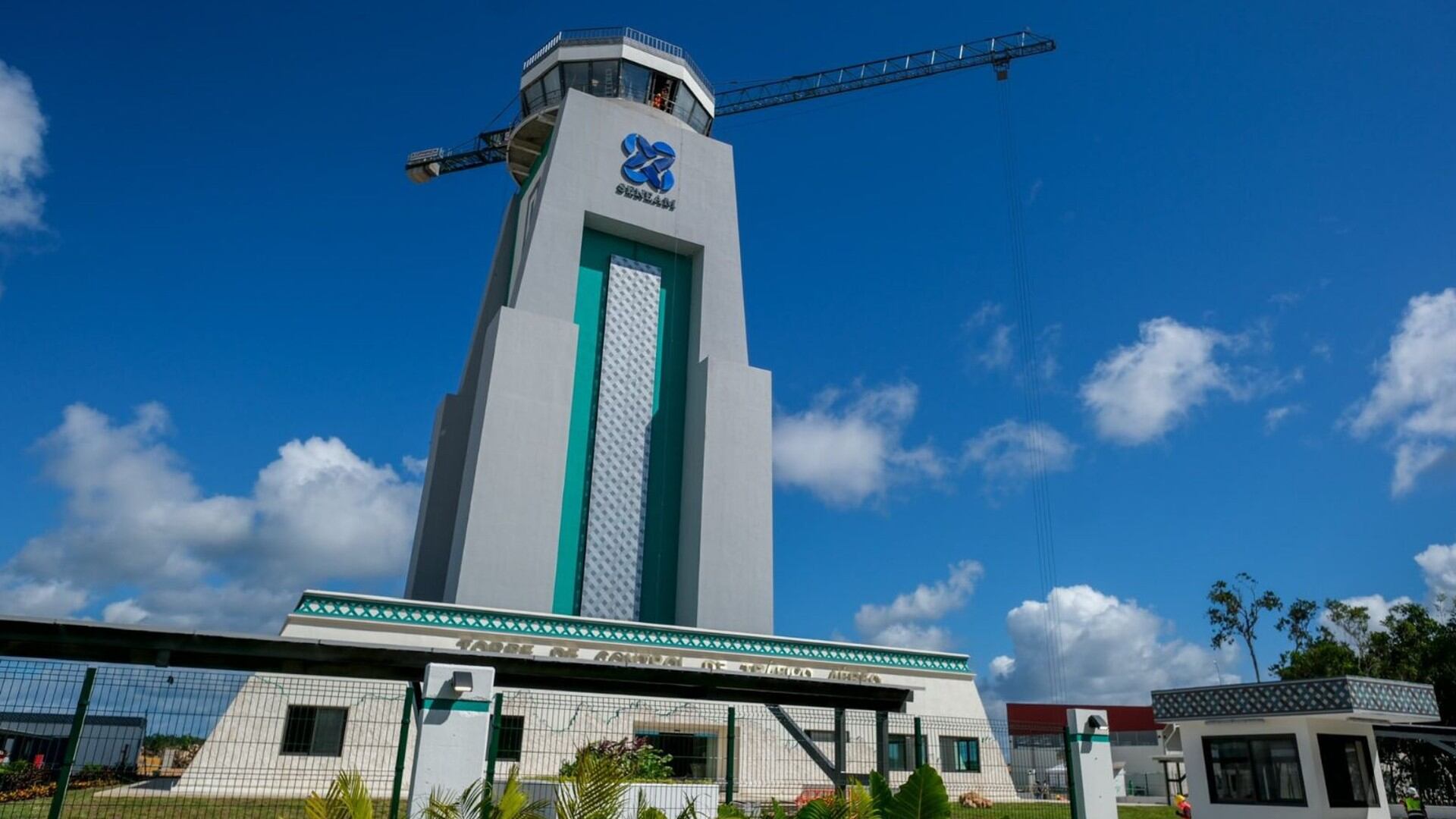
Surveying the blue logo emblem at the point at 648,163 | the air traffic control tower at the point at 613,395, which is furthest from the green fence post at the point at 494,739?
the blue logo emblem at the point at 648,163

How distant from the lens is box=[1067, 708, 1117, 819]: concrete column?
15.9 metres

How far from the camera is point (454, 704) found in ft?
38.8

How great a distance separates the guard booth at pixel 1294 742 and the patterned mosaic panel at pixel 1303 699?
2 cm

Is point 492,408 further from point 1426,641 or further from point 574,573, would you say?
point 1426,641

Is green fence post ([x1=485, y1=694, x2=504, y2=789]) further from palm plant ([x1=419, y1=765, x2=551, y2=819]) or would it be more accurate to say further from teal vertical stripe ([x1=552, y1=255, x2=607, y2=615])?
teal vertical stripe ([x1=552, y1=255, x2=607, y2=615])

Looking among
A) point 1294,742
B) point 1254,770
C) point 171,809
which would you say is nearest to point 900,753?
point 1254,770

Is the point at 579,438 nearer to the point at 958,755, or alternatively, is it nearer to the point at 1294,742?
the point at 958,755

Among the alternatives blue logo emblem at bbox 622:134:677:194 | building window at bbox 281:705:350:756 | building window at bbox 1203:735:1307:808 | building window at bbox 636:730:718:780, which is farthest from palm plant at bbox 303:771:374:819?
blue logo emblem at bbox 622:134:677:194

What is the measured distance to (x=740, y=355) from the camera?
35031 mm

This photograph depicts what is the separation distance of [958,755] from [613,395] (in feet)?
52.6

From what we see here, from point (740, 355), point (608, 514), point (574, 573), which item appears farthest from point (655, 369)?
point (574, 573)

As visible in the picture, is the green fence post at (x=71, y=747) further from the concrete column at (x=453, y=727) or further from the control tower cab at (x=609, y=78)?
the control tower cab at (x=609, y=78)

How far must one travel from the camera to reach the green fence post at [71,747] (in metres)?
10.5

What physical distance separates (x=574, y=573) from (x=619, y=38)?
2180cm
